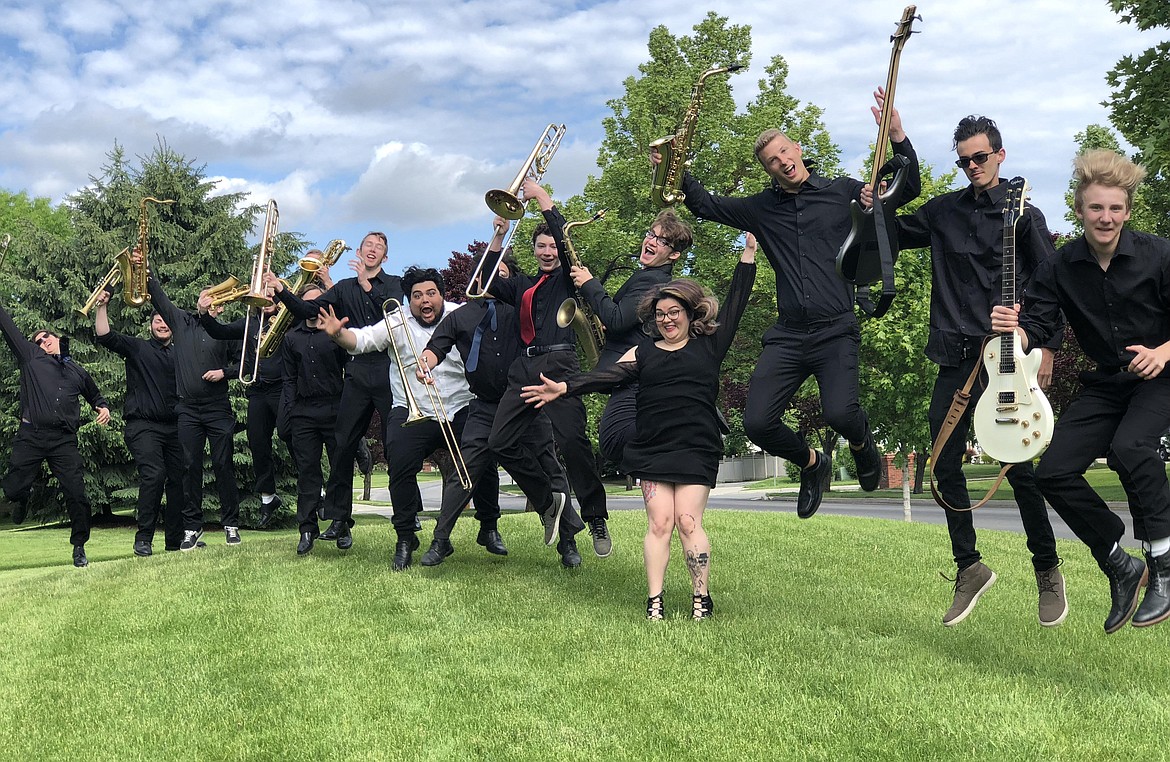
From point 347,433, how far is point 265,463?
3.01 metres

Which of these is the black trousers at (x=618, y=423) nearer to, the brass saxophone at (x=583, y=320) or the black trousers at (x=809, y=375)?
the brass saxophone at (x=583, y=320)

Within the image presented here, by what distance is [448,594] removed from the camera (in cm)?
792

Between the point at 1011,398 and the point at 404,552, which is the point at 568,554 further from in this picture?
the point at 1011,398

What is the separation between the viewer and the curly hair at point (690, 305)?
7.02 m

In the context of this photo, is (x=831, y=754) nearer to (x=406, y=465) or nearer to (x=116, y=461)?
(x=406, y=465)

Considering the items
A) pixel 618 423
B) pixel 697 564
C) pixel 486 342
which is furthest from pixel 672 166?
pixel 697 564

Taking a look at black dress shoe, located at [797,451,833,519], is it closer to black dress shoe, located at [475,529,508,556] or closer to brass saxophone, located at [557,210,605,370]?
brass saxophone, located at [557,210,605,370]

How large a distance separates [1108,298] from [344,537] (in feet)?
25.3

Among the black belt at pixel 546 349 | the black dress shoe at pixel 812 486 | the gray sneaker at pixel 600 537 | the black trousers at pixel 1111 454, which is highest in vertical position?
the black belt at pixel 546 349

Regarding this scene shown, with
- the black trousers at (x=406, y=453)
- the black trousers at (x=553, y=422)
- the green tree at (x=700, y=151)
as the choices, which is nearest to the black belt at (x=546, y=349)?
the black trousers at (x=553, y=422)

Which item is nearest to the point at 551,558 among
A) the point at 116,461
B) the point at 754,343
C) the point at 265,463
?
the point at 265,463

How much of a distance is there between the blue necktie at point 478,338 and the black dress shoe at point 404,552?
1708 mm

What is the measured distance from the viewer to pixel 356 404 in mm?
9984

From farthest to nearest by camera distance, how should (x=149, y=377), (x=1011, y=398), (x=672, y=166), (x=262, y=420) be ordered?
(x=262, y=420) < (x=149, y=377) < (x=672, y=166) < (x=1011, y=398)
